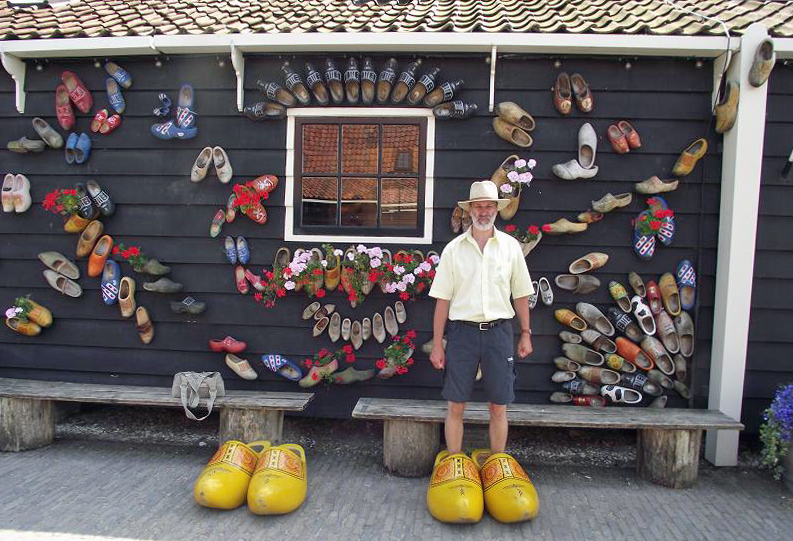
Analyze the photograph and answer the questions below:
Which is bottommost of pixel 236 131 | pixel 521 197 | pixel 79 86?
pixel 521 197

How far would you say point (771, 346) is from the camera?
12.0ft

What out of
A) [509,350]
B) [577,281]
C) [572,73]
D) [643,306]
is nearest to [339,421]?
[509,350]

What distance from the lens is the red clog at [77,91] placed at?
392cm

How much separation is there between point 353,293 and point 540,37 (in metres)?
2.05

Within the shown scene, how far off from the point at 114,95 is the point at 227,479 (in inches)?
111

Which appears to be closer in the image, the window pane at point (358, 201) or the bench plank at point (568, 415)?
the bench plank at point (568, 415)

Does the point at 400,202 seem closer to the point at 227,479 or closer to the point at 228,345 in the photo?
the point at 228,345

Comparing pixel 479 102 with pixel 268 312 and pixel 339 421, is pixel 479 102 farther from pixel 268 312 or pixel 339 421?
pixel 339 421

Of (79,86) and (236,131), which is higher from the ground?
(79,86)

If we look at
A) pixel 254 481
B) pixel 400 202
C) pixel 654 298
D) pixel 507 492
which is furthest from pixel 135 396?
pixel 654 298

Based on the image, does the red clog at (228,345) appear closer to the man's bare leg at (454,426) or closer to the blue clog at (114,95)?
the man's bare leg at (454,426)

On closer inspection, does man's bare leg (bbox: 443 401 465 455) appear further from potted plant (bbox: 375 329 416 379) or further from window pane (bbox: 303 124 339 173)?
window pane (bbox: 303 124 339 173)

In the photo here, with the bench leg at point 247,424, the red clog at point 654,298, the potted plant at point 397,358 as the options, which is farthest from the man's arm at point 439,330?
the red clog at point 654,298

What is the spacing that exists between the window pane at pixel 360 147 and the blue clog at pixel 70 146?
1937 mm
